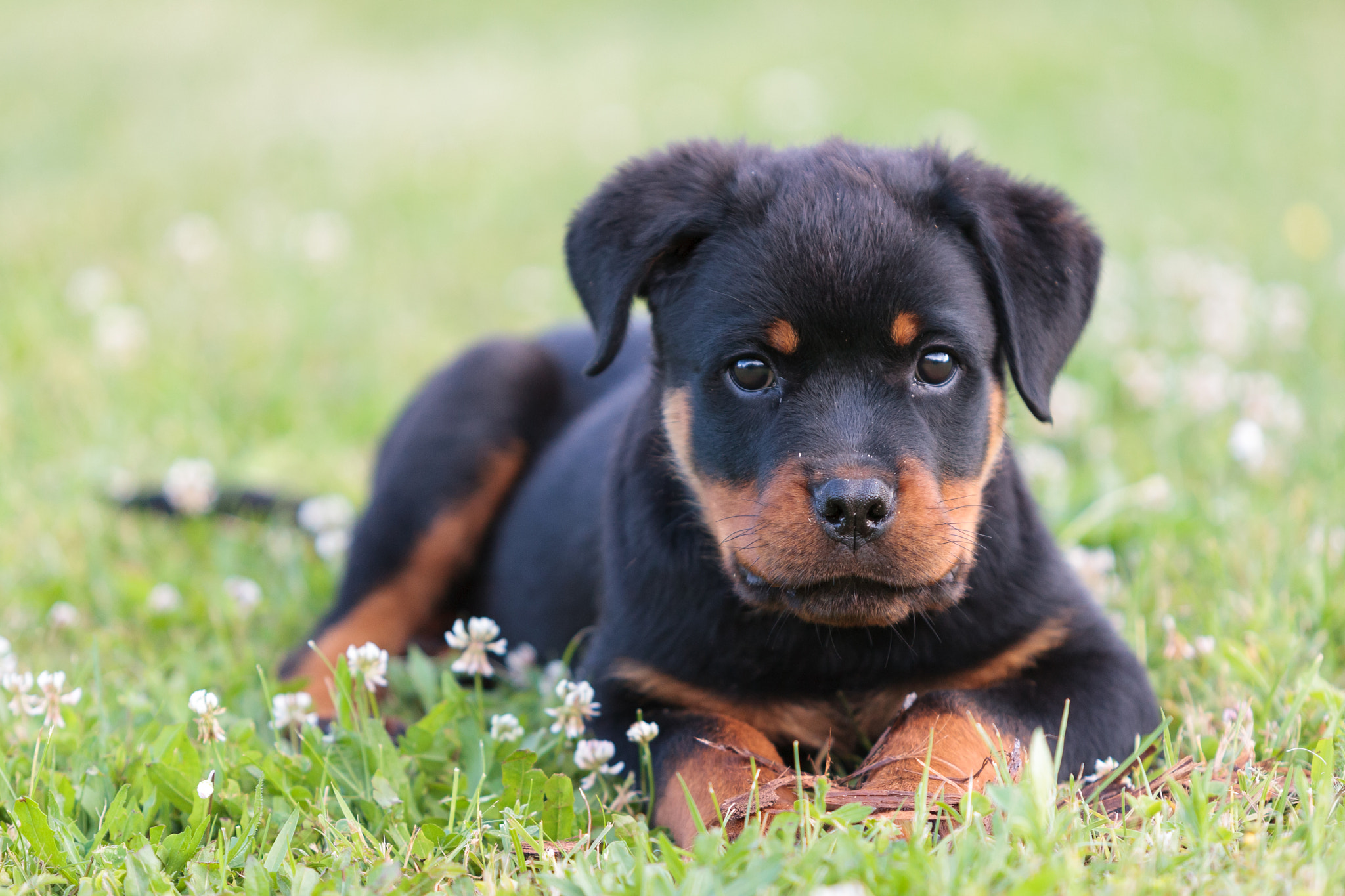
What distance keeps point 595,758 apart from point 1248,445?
2541 mm

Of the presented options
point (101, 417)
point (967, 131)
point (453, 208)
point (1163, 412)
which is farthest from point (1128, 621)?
point (967, 131)

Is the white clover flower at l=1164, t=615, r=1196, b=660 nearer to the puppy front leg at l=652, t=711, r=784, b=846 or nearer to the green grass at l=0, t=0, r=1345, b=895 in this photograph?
the green grass at l=0, t=0, r=1345, b=895

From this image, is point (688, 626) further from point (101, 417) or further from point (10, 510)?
point (101, 417)

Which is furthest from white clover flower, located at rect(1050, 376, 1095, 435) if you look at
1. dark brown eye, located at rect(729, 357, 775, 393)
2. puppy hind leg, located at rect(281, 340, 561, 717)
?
dark brown eye, located at rect(729, 357, 775, 393)

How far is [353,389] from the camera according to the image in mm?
5738

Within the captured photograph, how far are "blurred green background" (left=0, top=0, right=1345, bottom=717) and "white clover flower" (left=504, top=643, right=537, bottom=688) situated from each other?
680 millimetres

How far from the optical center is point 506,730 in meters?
2.67

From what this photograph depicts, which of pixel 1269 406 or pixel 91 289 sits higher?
pixel 1269 406

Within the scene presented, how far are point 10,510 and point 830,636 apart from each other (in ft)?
10.6

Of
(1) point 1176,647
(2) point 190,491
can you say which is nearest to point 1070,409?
(1) point 1176,647

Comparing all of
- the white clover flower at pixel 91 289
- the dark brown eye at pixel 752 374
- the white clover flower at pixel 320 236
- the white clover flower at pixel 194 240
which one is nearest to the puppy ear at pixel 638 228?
the dark brown eye at pixel 752 374

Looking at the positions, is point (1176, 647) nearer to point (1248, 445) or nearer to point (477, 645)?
point (1248, 445)

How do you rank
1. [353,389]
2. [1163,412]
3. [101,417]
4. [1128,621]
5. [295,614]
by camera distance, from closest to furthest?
[1128,621] < [295,614] < [1163,412] < [101,417] < [353,389]

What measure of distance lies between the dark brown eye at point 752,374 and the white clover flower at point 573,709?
713mm
